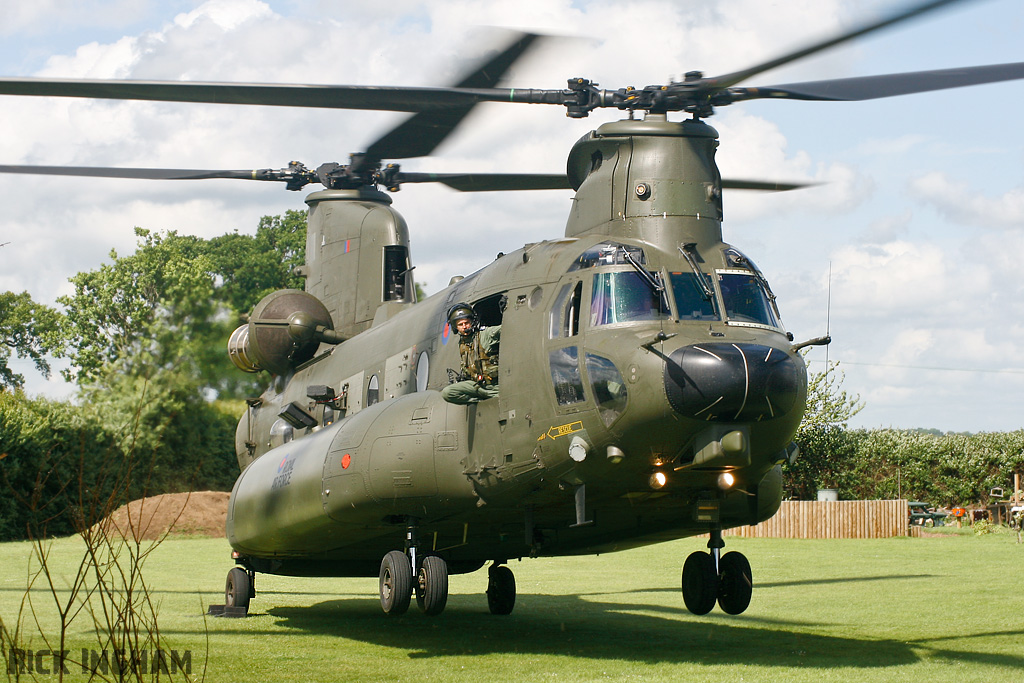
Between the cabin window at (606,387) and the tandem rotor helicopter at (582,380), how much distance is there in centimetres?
2

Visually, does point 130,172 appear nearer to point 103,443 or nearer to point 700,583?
point 700,583

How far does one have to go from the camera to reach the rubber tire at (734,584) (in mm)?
11109

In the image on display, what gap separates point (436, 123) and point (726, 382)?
541 cm

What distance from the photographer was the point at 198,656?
12109 millimetres

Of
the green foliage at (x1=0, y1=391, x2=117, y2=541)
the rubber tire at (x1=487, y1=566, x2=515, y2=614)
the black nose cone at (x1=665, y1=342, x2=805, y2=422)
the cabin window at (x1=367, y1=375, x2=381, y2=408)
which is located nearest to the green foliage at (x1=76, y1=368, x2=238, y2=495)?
the cabin window at (x1=367, y1=375, x2=381, y2=408)

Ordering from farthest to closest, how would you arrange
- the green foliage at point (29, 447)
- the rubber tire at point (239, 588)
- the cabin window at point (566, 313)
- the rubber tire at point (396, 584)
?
the green foliage at point (29, 447) < the rubber tire at point (239, 588) < the rubber tire at point (396, 584) < the cabin window at point (566, 313)

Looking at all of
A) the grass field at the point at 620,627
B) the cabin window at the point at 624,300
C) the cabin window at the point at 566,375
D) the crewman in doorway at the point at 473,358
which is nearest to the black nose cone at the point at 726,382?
the cabin window at the point at 624,300

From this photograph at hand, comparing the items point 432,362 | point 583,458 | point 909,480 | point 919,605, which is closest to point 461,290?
point 432,362

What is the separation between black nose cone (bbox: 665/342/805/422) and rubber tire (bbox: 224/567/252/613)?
9567 mm

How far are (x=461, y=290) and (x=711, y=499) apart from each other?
3797 mm

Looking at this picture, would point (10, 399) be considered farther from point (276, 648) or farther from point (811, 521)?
point (811, 521)

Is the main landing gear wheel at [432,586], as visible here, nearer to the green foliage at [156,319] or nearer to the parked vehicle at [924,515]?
the green foliage at [156,319]

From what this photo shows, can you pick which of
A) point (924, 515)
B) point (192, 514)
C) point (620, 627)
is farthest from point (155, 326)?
point (924, 515)

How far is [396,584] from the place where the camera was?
11383mm
